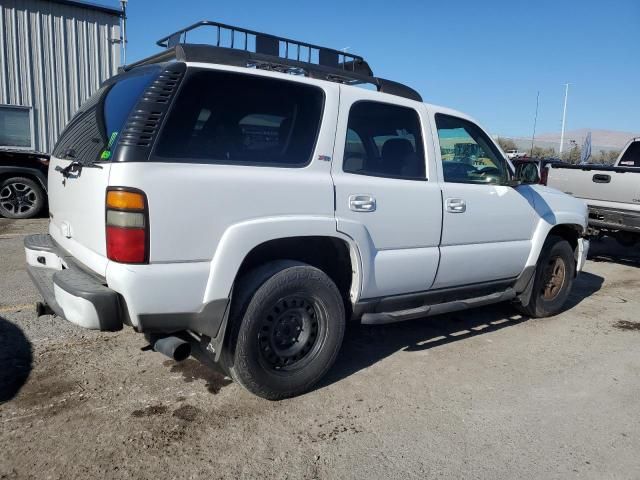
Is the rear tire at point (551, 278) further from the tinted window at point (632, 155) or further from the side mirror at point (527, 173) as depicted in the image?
the tinted window at point (632, 155)

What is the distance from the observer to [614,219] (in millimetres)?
7582

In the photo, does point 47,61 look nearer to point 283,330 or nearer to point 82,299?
point 82,299

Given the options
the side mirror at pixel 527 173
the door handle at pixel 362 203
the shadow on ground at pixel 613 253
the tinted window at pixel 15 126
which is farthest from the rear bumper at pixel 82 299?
the tinted window at pixel 15 126

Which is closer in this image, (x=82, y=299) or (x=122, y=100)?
(x=82, y=299)

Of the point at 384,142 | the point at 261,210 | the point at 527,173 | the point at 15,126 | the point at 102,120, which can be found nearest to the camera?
the point at 261,210

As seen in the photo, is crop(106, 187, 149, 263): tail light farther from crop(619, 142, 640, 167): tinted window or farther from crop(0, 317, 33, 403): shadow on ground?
crop(619, 142, 640, 167): tinted window

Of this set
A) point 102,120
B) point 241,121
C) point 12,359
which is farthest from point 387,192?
point 12,359

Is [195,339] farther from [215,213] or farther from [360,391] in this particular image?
[360,391]

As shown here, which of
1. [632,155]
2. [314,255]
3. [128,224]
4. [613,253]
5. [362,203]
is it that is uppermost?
[632,155]

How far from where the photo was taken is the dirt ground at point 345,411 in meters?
2.68

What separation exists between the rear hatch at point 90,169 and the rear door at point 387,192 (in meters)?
1.33

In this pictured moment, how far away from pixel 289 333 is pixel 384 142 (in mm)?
1581

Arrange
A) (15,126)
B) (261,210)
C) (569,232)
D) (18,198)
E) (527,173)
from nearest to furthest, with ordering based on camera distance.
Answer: (261,210)
(527,173)
(569,232)
(18,198)
(15,126)

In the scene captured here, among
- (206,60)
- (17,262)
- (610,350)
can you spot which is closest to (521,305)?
(610,350)
